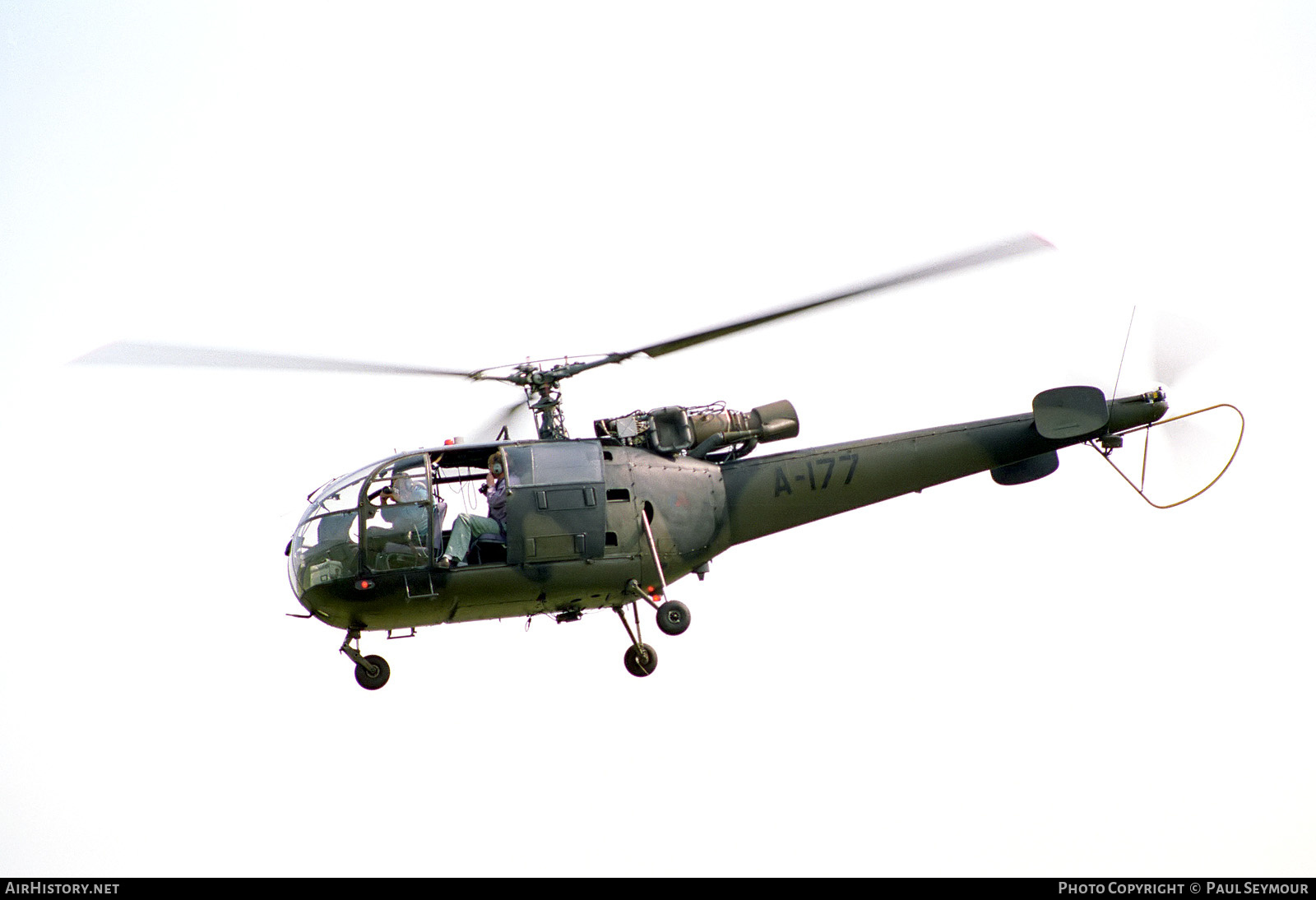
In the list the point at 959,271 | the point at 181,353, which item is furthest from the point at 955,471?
the point at 181,353

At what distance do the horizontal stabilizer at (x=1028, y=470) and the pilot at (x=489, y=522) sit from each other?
6.48 meters

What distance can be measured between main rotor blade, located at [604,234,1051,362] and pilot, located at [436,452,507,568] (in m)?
1.83

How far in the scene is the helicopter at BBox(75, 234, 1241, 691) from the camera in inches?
569

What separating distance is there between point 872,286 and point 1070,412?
14.9 feet

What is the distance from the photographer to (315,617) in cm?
1485

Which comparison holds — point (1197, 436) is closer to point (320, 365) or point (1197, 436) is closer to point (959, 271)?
point (959, 271)

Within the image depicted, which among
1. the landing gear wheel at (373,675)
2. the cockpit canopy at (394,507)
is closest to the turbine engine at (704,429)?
the cockpit canopy at (394,507)

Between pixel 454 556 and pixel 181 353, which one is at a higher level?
pixel 181 353

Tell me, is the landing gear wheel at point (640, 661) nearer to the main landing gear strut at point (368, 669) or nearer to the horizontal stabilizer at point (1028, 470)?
the main landing gear strut at point (368, 669)

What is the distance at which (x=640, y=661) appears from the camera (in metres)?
15.7

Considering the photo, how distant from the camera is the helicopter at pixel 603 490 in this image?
1446cm

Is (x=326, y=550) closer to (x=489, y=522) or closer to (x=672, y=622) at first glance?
(x=489, y=522)

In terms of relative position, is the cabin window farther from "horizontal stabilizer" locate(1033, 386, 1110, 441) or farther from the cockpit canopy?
"horizontal stabilizer" locate(1033, 386, 1110, 441)

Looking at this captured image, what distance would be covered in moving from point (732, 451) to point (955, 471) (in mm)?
2846
